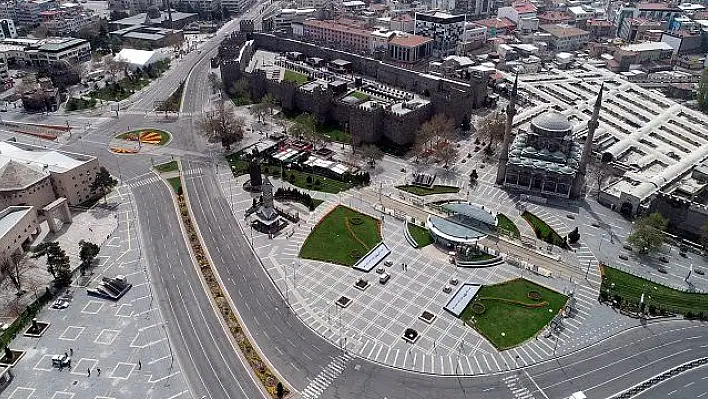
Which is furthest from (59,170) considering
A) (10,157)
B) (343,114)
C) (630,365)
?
(630,365)

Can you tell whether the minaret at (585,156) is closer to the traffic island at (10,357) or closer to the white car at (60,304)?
the white car at (60,304)

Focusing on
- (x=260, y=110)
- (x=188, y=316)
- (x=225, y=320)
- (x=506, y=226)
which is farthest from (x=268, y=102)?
(x=225, y=320)

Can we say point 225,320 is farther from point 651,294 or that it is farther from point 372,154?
point 651,294

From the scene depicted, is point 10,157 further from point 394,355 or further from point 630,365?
point 630,365

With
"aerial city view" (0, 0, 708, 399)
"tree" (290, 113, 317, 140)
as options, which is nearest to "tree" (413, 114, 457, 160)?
"aerial city view" (0, 0, 708, 399)

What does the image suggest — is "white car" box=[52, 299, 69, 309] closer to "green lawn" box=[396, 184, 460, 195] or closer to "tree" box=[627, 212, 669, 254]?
"green lawn" box=[396, 184, 460, 195]

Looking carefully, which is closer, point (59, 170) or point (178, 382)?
point (178, 382)
